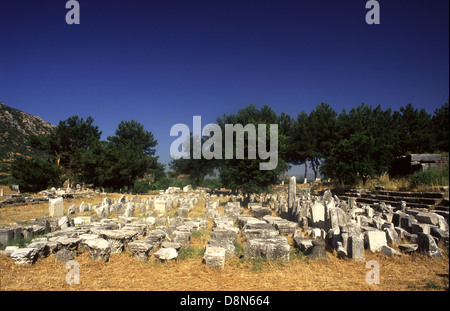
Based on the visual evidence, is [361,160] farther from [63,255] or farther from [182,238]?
[63,255]

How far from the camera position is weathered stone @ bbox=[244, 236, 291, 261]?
18.1 feet

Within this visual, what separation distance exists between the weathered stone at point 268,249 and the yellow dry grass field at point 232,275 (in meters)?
0.16

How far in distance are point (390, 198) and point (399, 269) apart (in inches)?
375

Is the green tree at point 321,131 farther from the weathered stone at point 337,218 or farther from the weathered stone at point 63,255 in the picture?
the weathered stone at point 63,255

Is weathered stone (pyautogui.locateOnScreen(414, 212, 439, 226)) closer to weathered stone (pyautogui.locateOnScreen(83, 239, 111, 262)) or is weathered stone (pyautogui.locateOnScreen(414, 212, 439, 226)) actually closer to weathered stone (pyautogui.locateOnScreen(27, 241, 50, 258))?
weathered stone (pyautogui.locateOnScreen(83, 239, 111, 262))

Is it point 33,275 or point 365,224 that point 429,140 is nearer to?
point 365,224

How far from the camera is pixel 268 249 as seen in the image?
5.58 m

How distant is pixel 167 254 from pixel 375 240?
4.90 meters

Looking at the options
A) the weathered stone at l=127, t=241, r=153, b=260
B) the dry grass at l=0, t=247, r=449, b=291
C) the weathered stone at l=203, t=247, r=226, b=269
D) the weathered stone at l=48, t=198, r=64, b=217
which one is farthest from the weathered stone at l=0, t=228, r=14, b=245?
the weathered stone at l=203, t=247, r=226, b=269

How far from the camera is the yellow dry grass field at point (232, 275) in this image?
13.9ft

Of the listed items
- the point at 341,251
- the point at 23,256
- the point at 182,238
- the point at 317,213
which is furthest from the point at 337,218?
the point at 23,256

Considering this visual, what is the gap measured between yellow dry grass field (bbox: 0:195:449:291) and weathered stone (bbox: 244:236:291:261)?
159 millimetres
